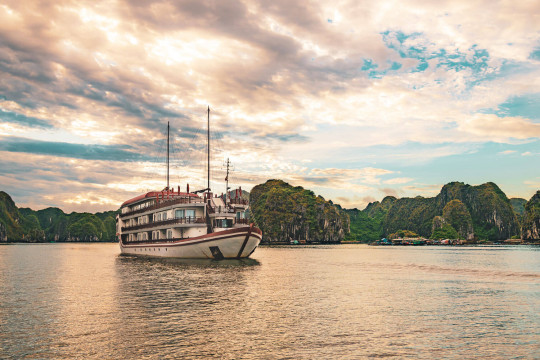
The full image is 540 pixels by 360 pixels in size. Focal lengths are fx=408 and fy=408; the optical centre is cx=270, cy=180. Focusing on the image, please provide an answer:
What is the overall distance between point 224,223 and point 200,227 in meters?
3.91

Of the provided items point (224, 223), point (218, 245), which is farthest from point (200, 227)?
point (218, 245)

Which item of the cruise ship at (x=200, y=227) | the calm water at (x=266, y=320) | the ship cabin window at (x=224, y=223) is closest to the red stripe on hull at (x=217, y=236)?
the cruise ship at (x=200, y=227)

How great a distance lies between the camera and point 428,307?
25.4m

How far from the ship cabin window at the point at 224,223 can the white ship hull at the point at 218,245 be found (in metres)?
4.34

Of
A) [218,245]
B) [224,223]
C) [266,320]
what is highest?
[224,223]

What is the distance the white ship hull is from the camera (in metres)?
57.5

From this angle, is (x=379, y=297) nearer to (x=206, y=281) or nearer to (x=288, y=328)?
(x=288, y=328)

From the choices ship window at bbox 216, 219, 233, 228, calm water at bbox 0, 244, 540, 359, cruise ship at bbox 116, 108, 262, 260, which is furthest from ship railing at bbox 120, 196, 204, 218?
calm water at bbox 0, 244, 540, 359

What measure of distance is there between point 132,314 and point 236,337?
7.83m

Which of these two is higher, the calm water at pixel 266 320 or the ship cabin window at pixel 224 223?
the ship cabin window at pixel 224 223

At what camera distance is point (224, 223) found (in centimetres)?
6303

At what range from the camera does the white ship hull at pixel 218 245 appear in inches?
2265

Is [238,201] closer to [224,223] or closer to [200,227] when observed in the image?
[224,223]

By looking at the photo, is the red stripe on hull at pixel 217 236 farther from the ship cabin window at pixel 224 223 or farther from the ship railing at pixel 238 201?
the ship railing at pixel 238 201
